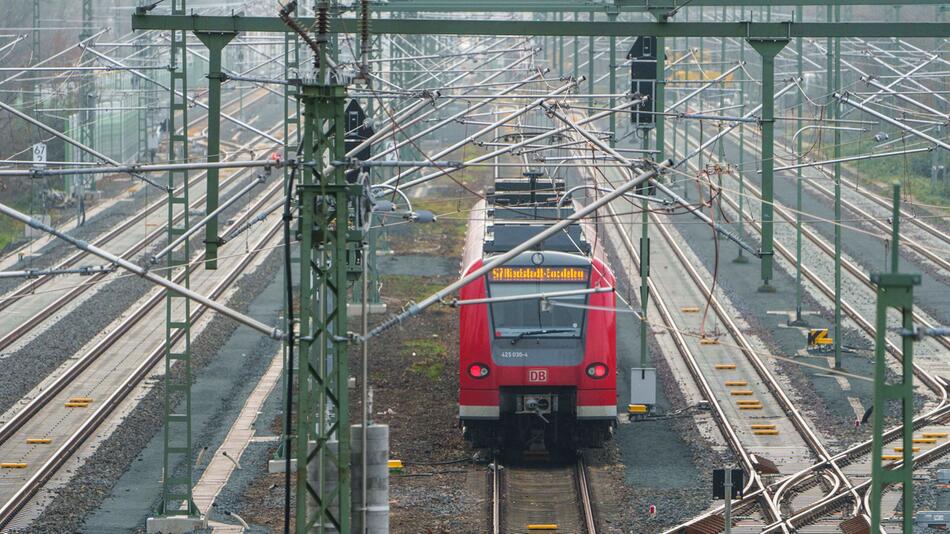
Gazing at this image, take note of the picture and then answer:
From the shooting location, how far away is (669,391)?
1048 inches

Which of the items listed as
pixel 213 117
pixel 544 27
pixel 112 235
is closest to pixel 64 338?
pixel 112 235

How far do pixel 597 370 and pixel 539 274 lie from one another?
1505 millimetres

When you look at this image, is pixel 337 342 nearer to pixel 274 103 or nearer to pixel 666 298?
pixel 666 298

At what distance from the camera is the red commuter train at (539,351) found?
68.8 feet

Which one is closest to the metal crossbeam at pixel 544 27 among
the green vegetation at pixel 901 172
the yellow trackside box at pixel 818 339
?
the yellow trackside box at pixel 818 339

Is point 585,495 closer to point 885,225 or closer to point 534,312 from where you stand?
point 534,312

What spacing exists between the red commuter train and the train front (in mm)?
13

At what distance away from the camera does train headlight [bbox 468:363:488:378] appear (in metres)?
21.0

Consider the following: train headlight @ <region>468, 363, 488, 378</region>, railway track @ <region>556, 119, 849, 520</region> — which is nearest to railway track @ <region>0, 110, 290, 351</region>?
train headlight @ <region>468, 363, 488, 378</region>

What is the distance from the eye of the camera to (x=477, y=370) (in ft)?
69.1

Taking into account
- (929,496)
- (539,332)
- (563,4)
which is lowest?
(929,496)

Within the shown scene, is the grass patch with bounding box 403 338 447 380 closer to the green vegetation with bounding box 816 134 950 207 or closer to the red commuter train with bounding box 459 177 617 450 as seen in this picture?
the red commuter train with bounding box 459 177 617 450

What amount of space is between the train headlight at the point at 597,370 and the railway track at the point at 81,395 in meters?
5.86

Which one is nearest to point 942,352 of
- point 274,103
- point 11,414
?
point 11,414
